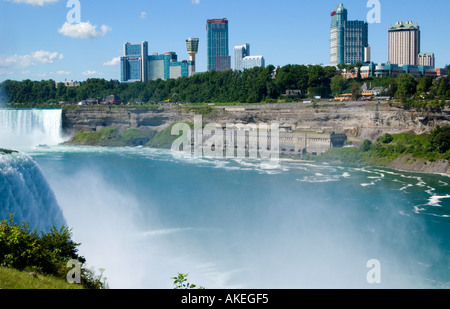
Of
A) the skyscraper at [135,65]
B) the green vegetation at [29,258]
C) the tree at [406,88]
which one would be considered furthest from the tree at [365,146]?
the skyscraper at [135,65]

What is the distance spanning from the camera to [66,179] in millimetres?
29062

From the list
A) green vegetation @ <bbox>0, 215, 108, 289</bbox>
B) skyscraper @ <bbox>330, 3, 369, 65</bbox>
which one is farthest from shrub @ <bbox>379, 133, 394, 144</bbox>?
skyscraper @ <bbox>330, 3, 369, 65</bbox>

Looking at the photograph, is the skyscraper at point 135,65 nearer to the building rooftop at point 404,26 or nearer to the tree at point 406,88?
the building rooftop at point 404,26

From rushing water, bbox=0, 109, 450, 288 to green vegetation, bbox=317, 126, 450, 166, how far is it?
6.92ft

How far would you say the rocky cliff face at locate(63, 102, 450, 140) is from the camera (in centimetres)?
3778

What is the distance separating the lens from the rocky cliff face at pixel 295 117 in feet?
124

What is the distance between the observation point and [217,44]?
13112cm

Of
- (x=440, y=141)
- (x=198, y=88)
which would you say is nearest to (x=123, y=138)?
(x=198, y=88)

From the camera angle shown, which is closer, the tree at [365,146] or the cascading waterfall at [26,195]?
the cascading waterfall at [26,195]

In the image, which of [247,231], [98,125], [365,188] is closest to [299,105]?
[365,188]

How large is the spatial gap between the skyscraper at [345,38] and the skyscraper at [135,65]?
44.2 metres

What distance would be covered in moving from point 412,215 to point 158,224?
425 inches

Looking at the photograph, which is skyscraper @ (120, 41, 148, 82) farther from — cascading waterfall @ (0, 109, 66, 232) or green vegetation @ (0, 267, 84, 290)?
green vegetation @ (0, 267, 84, 290)

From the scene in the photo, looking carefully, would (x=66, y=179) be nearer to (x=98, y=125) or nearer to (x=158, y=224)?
(x=158, y=224)
